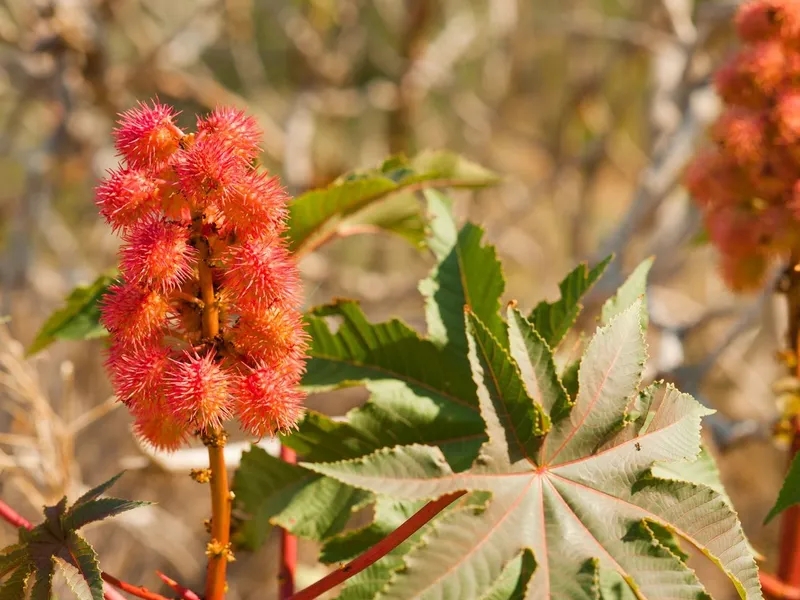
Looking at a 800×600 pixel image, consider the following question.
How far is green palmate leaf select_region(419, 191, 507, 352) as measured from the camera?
3.52 ft

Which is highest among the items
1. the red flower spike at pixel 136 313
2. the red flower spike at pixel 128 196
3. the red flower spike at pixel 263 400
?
the red flower spike at pixel 128 196

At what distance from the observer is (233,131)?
2.54 feet

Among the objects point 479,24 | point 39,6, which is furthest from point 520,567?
point 479,24

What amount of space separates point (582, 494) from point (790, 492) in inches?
10.0

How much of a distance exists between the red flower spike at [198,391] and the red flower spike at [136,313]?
0.14 ft

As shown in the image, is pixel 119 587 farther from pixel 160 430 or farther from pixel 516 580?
pixel 516 580

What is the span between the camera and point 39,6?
7.90 ft

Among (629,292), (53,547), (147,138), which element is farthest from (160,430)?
(629,292)

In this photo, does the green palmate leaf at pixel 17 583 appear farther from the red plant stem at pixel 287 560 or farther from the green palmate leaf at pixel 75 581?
the red plant stem at pixel 287 560

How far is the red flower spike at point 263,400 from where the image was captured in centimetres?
76

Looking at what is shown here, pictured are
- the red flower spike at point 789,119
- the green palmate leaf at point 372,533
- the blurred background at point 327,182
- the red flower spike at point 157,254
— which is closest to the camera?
the red flower spike at point 157,254

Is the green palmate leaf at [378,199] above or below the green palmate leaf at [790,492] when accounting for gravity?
above

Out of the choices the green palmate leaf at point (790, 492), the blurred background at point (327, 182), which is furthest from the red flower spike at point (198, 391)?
the blurred background at point (327, 182)

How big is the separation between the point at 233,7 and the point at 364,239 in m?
2.58
